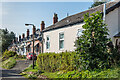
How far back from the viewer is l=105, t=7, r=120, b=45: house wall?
459 inches

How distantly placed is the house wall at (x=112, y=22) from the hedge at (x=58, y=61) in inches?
151

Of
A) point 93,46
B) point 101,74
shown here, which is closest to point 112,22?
point 93,46

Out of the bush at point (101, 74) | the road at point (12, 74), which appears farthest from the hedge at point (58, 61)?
the road at point (12, 74)

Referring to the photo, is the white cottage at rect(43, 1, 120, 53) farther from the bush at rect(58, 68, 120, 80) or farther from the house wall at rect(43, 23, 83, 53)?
the bush at rect(58, 68, 120, 80)

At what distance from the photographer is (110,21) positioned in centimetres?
1180

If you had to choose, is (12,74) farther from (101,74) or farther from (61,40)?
(101,74)

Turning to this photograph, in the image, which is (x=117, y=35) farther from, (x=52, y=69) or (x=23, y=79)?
(x=23, y=79)

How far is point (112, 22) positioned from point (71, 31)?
440 cm

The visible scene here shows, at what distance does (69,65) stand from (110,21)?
504 cm

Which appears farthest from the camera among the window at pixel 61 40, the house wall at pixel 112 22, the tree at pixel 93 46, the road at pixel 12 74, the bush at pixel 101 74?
the window at pixel 61 40

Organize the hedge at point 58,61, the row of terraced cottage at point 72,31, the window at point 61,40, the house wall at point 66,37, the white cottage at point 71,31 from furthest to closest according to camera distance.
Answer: the window at point 61,40 < the house wall at point 66,37 < the white cottage at point 71,31 < the row of terraced cottage at point 72,31 < the hedge at point 58,61

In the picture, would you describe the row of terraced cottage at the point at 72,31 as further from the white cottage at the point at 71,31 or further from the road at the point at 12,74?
the road at the point at 12,74

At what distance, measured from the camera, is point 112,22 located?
12.0 meters

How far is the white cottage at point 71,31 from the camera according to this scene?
39.1 ft
